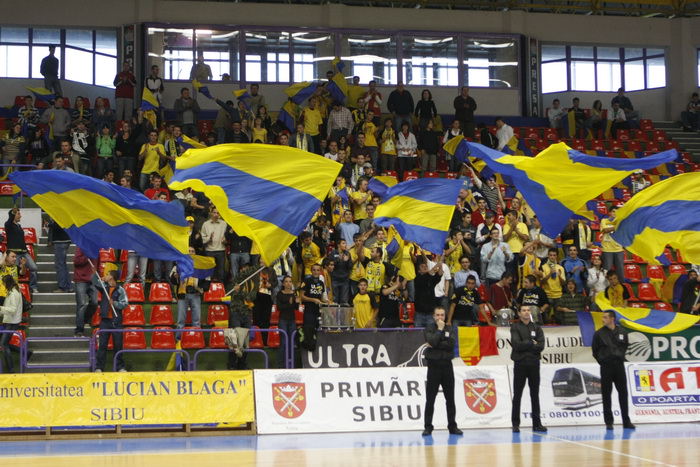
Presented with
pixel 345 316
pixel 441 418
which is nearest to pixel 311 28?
pixel 345 316

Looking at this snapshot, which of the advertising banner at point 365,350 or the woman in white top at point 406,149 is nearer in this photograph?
the advertising banner at point 365,350

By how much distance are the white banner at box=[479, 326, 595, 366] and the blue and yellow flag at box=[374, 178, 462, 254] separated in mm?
3004

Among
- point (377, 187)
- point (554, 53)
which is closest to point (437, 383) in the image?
point (377, 187)

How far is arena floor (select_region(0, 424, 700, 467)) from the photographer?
1548 centimetres

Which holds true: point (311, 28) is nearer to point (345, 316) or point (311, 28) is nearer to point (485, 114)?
point (485, 114)

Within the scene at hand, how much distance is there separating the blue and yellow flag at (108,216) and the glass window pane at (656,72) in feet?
93.7

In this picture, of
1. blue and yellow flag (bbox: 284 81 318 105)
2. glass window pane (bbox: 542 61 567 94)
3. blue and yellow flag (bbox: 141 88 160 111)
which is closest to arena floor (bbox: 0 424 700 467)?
blue and yellow flag (bbox: 141 88 160 111)

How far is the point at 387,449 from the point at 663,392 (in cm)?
692

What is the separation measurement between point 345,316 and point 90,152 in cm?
1126

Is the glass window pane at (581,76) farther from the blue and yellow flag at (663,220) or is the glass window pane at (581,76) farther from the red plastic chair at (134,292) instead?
the red plastic chair at (134,292)

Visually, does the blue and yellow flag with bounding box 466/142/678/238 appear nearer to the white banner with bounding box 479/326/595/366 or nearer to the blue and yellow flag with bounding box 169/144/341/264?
the white banner with bounding box 479/326/595/366

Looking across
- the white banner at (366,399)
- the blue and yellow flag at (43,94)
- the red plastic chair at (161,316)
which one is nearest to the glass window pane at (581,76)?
the blue and yellow flag at (43,94)

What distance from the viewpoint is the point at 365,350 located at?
22391 mm

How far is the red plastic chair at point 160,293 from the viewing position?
79.3ft
